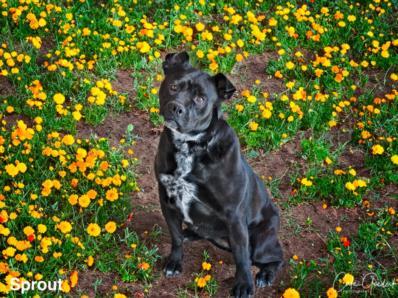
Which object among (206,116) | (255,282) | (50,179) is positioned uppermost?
(206,116)

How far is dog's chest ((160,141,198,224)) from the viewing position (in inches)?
161

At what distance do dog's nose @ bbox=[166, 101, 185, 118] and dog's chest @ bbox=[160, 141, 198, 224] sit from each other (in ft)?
0.93

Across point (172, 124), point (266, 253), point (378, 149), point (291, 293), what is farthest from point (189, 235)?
point (378, 149)

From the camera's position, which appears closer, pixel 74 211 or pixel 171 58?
pixel 171 58

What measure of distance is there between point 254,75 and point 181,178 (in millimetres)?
2873

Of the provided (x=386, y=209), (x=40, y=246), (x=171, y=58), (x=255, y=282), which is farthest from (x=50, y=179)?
(x=386, y=209)

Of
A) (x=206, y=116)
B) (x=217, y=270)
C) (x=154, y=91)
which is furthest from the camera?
(x=154, y=91)

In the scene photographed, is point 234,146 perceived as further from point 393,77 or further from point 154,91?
point 393,77

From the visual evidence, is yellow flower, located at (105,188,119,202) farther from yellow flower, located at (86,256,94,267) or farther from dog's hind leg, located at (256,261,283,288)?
dog's hind leg, located at (256,261,283,288)

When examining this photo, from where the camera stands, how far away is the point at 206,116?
156 inches

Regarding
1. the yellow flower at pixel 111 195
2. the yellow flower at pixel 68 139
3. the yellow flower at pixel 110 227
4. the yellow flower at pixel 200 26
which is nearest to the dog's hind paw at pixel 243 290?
the yellow flower at pixel 110 227

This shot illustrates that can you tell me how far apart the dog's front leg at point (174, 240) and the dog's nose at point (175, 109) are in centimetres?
79

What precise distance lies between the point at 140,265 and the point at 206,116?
4.27ft

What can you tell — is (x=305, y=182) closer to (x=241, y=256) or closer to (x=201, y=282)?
(x=241, y=256)
